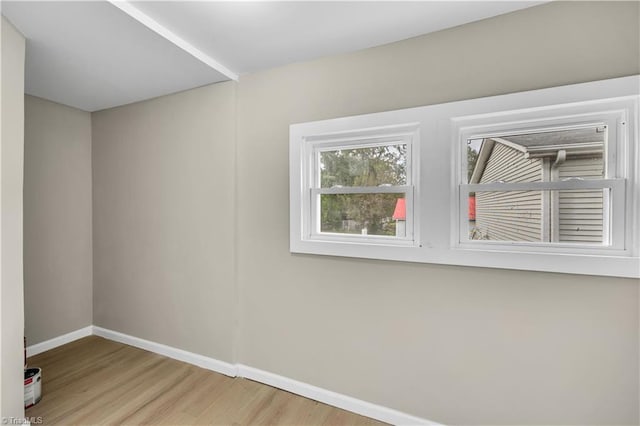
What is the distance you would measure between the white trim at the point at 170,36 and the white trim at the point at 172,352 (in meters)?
2.21

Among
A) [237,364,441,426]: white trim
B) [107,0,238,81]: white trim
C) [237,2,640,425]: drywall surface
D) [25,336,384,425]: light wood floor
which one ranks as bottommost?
[25,336,384,425]: light wood floor

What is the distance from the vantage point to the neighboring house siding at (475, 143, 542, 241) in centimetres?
162

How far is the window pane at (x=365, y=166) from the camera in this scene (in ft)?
6.31

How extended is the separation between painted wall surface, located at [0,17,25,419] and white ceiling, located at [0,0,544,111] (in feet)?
0.66

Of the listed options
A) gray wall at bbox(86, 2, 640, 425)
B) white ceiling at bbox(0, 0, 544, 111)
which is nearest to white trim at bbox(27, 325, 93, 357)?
gray wall at bbox(86, 2, 640, 425)

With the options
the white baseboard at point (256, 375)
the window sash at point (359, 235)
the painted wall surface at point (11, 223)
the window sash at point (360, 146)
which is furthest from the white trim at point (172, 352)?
the window sash at point (360, 146)

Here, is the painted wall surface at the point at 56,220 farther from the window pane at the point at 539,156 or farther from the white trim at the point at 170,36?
the window pane at the point at 539,156

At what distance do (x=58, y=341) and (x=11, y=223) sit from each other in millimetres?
1824

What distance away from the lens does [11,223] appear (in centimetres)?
162

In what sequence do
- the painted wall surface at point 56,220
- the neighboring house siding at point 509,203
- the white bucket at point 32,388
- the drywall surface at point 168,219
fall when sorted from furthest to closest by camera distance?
the painted wall surface at point 56,220 < the drywall surface at point 168,219 < the white bucket at point 32,388 < the neighboring house siding at point 509,203

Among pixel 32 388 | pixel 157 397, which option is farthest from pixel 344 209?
pixel 32 388

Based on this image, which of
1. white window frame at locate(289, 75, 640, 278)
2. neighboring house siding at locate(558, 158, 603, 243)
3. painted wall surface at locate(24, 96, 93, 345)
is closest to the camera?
white window frame at locate(289, 75, 640, 278)

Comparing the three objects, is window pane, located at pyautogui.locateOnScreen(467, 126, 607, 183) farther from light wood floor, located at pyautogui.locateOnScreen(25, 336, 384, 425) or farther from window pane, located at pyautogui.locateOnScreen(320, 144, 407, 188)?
light wood floor, located at pyautogui.locateOnScreen(25, 336, 384, 425)

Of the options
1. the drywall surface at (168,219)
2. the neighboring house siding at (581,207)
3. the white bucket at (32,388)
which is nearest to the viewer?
the neighboring house siding at (581,207)
